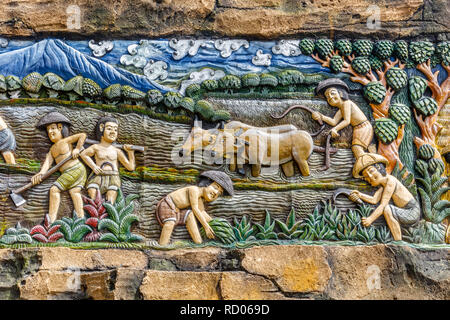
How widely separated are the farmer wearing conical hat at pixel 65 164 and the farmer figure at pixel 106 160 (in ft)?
0.29

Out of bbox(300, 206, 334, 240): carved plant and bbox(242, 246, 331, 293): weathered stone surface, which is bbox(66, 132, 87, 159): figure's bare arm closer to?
bbox(242, 246, 331, 293): weathered stone surface

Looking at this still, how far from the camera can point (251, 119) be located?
19.0ft

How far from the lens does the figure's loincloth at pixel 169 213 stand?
5.49 meters

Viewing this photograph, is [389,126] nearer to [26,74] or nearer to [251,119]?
[251,119]

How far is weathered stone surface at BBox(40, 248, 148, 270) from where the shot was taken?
17.4 ft

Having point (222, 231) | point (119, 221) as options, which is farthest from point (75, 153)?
point (222, 231)

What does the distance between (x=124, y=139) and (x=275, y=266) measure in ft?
5.90

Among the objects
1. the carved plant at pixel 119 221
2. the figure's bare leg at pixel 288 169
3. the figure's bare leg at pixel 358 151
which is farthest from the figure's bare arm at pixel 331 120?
the carved plant at pixel 119 221

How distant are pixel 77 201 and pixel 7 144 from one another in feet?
2.75

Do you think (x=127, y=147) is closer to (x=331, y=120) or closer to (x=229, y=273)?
(x=229, y=273)

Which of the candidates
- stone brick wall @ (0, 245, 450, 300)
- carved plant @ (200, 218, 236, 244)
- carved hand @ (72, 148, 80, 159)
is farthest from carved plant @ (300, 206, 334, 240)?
carved hand @ (72, 148, 80, 159)

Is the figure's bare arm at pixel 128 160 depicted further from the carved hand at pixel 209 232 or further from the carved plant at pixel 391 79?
the carved plant at pixel 391 79

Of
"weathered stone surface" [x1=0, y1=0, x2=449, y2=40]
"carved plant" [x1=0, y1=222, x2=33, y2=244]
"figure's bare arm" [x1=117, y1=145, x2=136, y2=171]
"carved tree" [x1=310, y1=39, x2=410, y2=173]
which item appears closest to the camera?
"carved plant" [x1=0, y1=222, x2=33, y2=244]

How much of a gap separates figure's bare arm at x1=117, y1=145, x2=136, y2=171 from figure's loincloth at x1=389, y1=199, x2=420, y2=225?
2.38 meters
